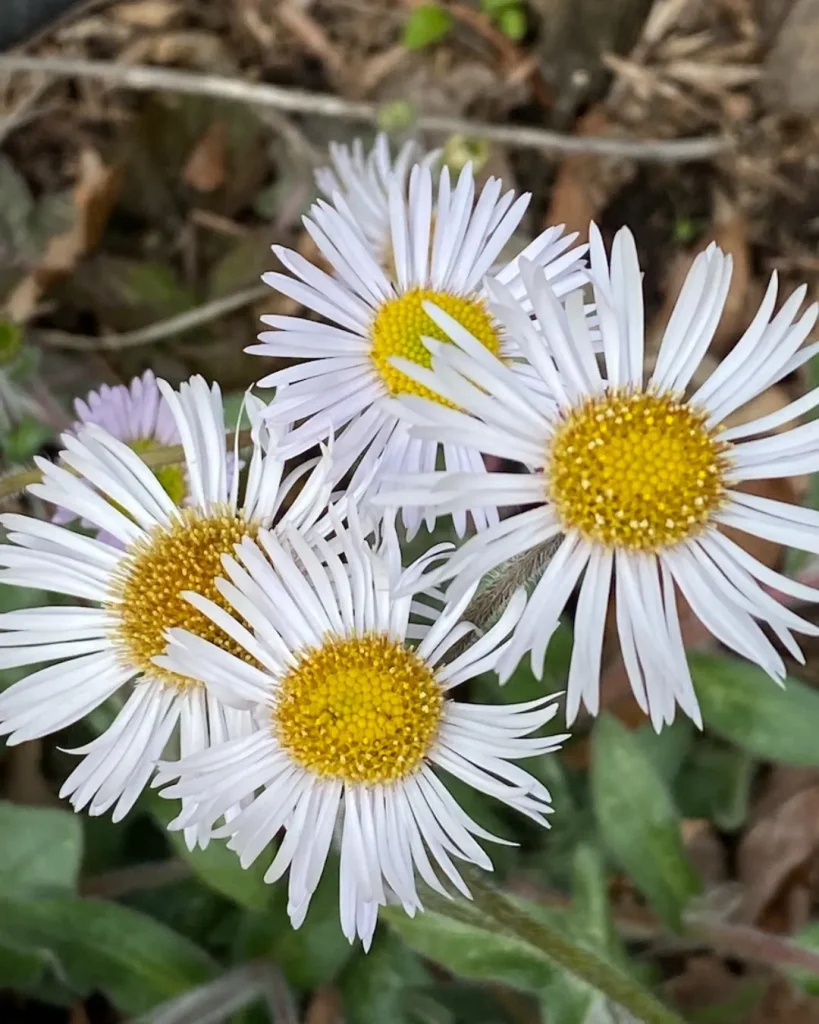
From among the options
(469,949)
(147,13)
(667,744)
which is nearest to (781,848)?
(667,744)

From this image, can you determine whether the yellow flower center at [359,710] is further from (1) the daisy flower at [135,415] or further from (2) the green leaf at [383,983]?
(2) the green leaf at [383,983]

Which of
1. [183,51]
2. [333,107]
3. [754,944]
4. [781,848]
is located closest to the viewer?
[754,944]

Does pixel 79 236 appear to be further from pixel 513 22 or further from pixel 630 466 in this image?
pixel 630 466

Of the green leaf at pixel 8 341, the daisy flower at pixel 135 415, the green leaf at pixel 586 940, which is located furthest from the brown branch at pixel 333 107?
the green leaf at pixel 586 940

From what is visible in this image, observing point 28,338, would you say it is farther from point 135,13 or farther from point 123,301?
point 135,13

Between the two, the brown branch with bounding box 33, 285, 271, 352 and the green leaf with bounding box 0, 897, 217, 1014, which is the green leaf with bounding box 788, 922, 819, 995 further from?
the brown branch with bounding box 33, 285, 271, 352

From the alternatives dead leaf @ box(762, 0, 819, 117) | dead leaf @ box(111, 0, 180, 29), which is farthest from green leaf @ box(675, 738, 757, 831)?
dead leaf @ box(111, 0, 180, 29)
